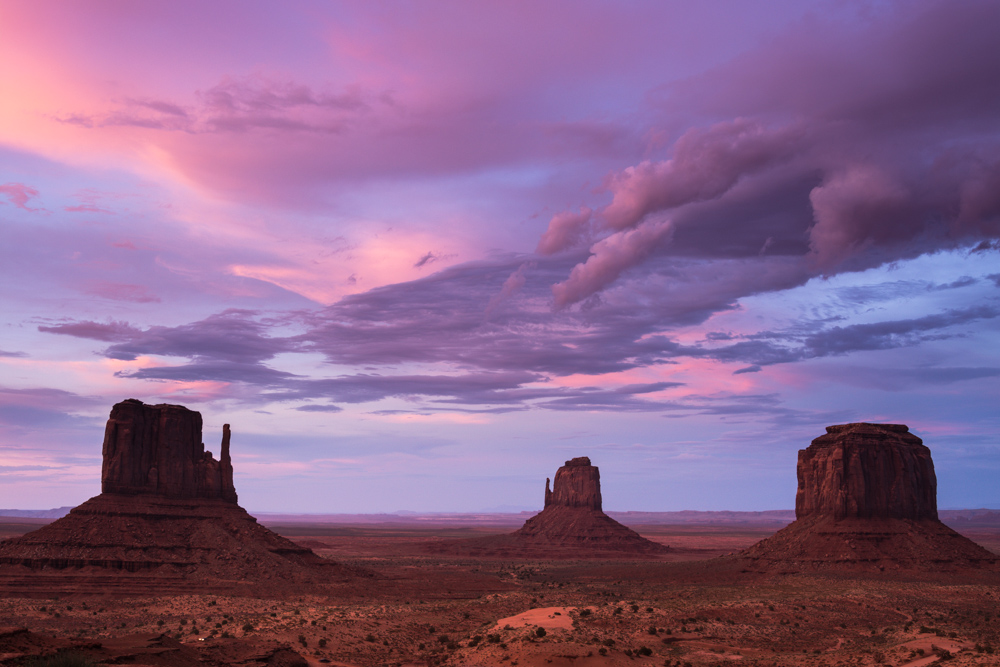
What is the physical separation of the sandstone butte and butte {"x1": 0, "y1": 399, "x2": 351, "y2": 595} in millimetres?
50472

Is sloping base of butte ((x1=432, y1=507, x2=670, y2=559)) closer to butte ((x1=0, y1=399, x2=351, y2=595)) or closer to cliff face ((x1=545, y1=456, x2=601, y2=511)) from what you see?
cliff face ((x1=545, y1=456, x2=601, y2=511))

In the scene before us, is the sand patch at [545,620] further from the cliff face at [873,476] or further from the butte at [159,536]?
the cliff face at [873,476]

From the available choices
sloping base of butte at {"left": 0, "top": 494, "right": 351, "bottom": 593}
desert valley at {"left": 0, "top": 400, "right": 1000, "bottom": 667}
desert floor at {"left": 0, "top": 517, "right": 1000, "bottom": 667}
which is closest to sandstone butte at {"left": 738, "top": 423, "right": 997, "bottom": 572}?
desert valley at {"left": 0, "top": 400, "right": 1000, "bottom": 667}

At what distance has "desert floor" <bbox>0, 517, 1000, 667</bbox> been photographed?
4162 cm

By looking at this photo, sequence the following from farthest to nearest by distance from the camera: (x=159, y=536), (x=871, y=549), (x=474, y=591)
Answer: (x=871, y=549), (x=474, y=591), (x=159, y=536)

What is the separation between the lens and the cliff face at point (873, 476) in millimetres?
89938

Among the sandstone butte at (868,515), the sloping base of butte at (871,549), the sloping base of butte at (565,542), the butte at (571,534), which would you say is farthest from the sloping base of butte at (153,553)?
the butte at (571,534)

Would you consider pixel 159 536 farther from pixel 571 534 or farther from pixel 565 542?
pixel 571 534

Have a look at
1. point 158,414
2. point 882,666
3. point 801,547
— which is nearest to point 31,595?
point 158,414

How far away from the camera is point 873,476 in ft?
296

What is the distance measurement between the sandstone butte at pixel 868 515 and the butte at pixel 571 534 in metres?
60.4

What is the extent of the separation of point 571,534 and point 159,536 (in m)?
97.6

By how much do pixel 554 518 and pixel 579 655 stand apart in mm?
133252

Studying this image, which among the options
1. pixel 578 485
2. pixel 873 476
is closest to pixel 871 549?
pixel 873 476
